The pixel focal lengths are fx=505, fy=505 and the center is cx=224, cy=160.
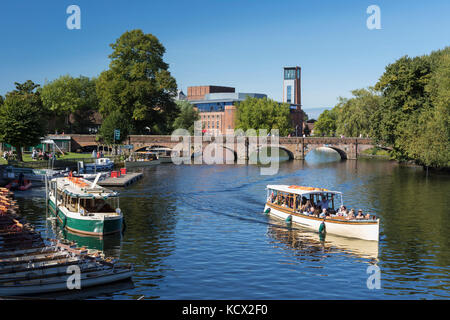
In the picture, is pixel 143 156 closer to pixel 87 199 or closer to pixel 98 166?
pixel 98 166

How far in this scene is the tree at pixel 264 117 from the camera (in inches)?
5689

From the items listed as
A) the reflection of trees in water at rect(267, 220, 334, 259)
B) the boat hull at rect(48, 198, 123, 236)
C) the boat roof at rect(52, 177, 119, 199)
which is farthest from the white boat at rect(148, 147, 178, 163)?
the boat hull at rect(48, 198, 123, 236)

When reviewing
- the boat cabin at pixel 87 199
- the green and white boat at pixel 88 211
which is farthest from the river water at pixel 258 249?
the boat cabin at pixel 87 199

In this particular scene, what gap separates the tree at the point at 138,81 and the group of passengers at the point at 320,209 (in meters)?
69.0

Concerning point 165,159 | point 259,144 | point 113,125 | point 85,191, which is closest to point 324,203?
point 85,191

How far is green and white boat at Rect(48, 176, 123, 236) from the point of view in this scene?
37531 mm

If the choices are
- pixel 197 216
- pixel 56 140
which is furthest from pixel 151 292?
pixel 56 140

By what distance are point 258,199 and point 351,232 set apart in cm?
2123

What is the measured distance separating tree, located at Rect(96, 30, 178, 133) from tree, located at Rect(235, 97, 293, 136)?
109 ft

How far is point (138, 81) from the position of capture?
365 feet

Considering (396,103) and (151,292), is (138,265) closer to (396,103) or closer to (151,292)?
(151,292)

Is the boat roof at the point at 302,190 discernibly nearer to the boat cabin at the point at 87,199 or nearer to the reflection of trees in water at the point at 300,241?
the reflection of trees in water at the point at 300,241

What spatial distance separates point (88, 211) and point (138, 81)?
7470 cm
